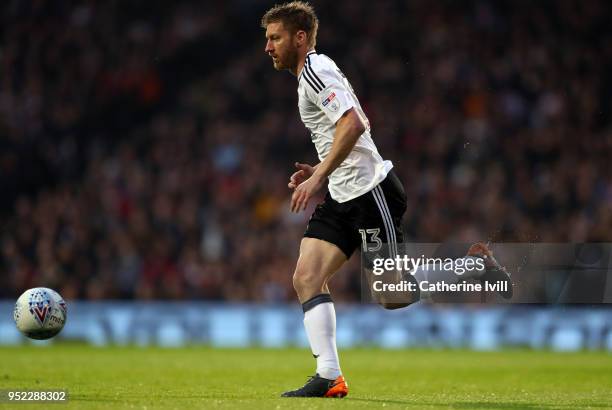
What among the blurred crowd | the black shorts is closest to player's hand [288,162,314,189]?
the black shorts

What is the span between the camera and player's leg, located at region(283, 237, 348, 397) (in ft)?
21.7

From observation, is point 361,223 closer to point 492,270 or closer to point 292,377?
point 492,270

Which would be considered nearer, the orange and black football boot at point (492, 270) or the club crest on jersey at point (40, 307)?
the orange and black football boot at point (492, 270)

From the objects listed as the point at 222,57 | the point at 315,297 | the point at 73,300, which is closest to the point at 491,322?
the point at 73,300

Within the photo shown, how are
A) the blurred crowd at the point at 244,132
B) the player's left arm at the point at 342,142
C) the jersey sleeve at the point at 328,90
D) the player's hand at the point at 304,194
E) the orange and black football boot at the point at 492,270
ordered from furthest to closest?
the blurred crowd at the point at 244,132 → the orange and black football boot at the point at 492,270 → the jersey sleeve at the point at 328,90 → the player's left arm at the point at 342,142 → the player's hand at the point at 304,194

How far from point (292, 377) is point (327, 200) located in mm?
3167

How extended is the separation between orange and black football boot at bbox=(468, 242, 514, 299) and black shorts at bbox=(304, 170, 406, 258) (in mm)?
616

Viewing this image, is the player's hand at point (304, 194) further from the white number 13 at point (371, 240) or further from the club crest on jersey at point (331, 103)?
the white number 13 at point (371, 240)

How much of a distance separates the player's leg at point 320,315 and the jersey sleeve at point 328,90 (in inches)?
33.3

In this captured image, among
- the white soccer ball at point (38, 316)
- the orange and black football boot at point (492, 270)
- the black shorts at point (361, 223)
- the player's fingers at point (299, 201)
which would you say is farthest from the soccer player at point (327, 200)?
the white soccer ball at point (38, 316)

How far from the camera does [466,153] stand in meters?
17.0

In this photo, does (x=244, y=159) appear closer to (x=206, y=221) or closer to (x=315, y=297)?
(x=206, y=221)

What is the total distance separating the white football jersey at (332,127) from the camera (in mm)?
6504

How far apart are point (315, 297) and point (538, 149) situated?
430 inches
